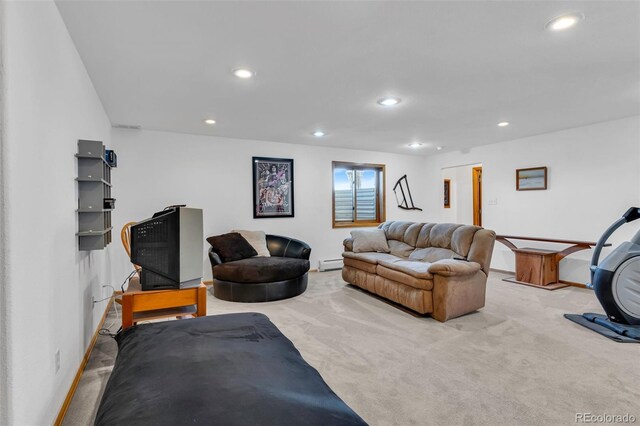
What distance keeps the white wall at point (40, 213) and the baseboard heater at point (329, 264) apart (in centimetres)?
393

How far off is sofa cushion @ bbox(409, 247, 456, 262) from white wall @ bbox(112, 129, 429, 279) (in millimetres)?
2066

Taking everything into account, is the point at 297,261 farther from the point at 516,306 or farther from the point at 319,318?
the point at 516,306

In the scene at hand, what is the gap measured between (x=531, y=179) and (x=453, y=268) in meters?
3.12

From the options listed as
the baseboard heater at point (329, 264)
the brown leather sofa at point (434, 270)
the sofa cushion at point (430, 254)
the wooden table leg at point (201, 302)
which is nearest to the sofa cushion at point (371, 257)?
the brown leather sofa at point (434, 270)

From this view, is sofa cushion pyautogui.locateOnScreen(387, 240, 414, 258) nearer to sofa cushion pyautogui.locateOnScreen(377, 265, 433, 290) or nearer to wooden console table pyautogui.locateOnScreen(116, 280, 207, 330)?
sofa cushion pyautogui.locateOnScreen(377, 265, 433, 290)

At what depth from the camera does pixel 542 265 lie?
4.64m

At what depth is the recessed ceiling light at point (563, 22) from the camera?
75.3 inches

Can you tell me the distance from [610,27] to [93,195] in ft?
12.4

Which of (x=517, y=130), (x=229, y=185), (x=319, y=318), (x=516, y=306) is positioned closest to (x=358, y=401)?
(x=319, y=318)

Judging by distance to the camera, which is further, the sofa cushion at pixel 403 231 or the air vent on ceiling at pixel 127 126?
the sofa cushion at pixel 403 231

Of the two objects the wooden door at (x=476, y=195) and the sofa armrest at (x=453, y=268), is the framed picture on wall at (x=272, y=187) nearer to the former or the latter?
the sofa armrest at (x=453, y=268)

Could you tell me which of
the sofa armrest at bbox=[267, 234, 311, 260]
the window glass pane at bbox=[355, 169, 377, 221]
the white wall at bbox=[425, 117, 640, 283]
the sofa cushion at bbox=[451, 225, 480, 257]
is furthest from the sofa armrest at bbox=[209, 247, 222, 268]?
the white wall at bbox=[425, 117, 640, 283]

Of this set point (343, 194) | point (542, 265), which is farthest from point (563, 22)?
point (343, 194)

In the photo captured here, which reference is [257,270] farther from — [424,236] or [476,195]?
[476,195]
